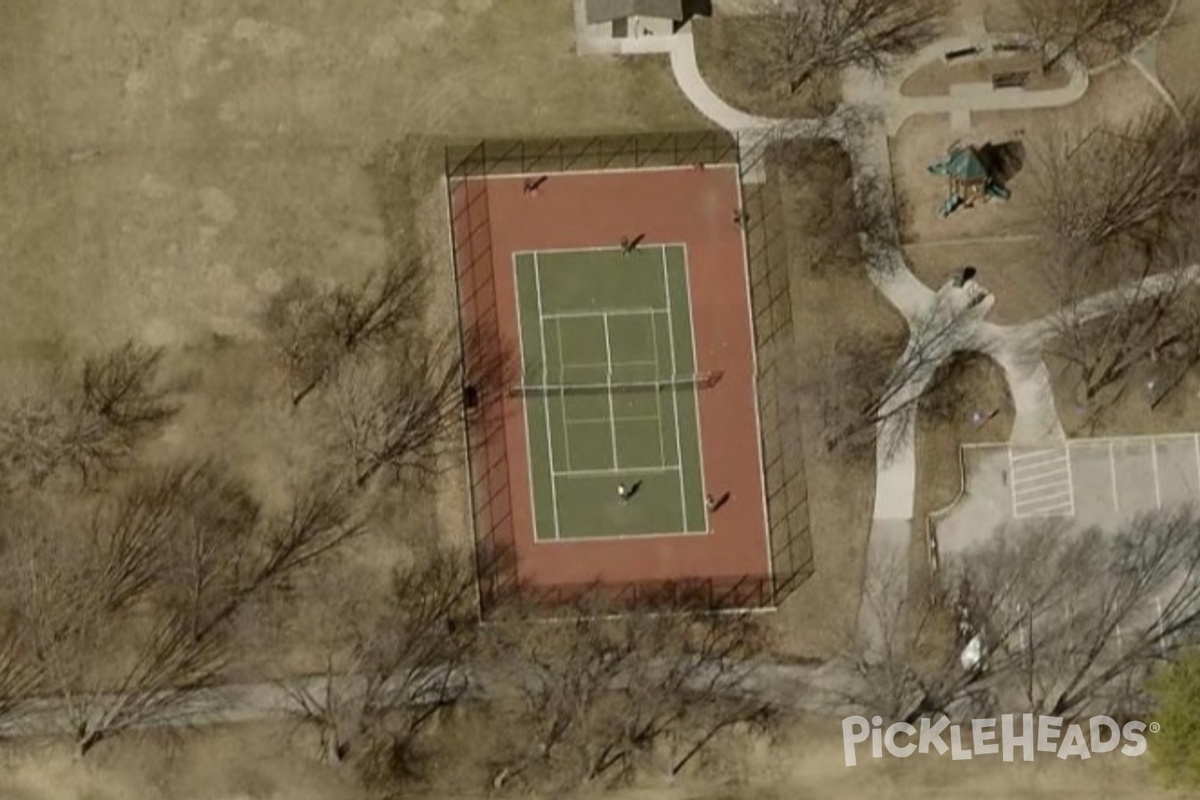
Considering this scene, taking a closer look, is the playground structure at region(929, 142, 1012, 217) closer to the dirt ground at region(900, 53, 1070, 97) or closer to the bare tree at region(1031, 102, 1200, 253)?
the bare tree at region(1031, 102, 1200, 253)

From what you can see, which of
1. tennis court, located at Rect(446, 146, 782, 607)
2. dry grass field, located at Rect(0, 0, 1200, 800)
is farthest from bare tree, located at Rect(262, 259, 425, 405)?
tennis court, located at Rect(446, 146, 782, 607)

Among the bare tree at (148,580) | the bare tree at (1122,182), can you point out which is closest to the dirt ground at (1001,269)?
the bare tree at (1122,182)

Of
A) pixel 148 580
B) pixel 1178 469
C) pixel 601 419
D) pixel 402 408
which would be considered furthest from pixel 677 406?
pixel 148 580

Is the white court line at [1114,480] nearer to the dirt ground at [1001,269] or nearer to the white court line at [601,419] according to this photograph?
the dirt ground at [1001,269]

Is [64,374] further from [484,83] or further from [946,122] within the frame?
[946,122]

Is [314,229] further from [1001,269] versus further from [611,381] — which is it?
[1001,269]
